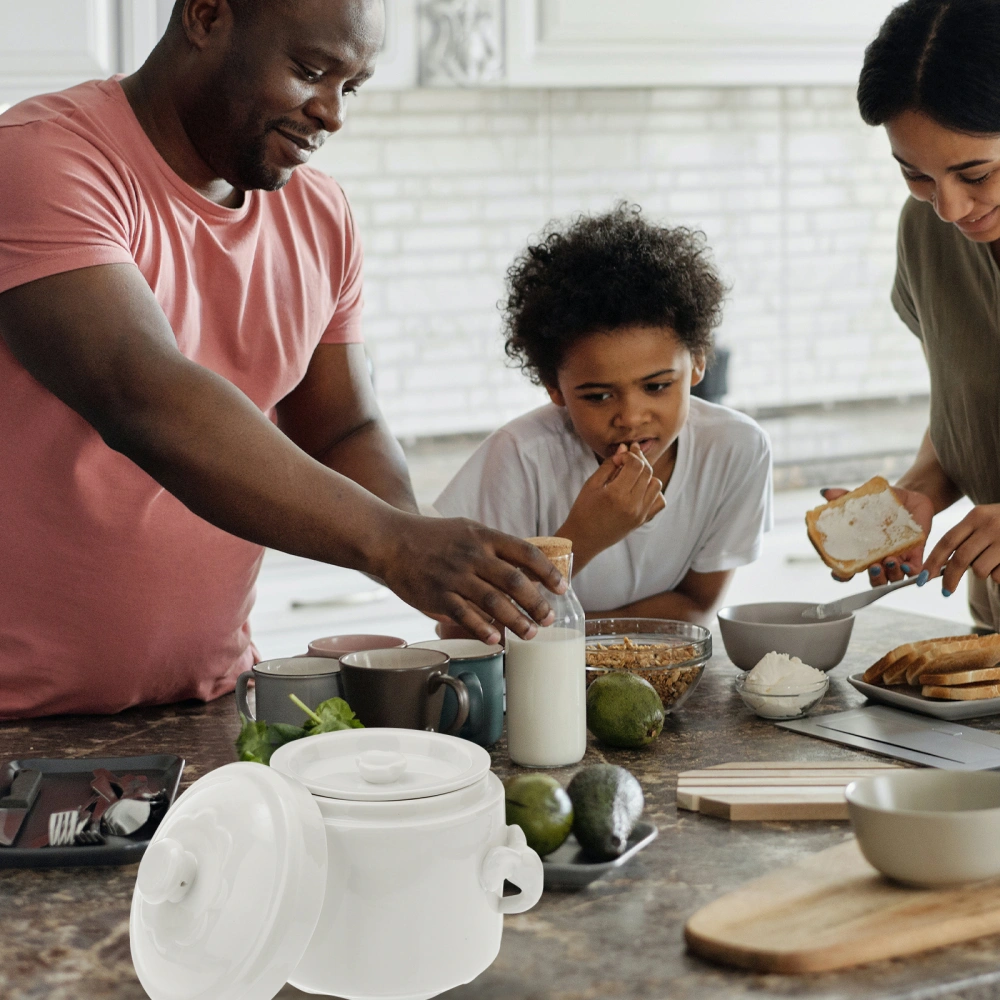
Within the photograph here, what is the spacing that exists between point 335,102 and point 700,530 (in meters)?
0.92

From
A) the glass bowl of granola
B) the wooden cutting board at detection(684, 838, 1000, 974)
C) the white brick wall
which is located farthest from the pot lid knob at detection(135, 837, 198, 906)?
the white brick wall

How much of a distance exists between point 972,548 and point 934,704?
0.32m

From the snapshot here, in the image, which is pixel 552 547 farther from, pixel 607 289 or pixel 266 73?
pixel 607 289

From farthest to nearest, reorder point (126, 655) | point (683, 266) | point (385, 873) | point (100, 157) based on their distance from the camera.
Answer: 1. point (683, 266)
2. point (126, 655)
3. point (100, 157)
4. point (385, 873)

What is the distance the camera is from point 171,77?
1.43 meters

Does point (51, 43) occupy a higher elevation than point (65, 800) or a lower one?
higher

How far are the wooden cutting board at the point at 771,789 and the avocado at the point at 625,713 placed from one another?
0.30 feet

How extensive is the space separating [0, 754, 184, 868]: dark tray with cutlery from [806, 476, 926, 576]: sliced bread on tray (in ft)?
3.20

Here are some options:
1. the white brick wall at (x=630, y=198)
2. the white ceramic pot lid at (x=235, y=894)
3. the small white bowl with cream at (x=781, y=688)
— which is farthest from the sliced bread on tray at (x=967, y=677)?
the white brick wall at (x=630, y=198)

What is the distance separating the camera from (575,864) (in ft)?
3.26

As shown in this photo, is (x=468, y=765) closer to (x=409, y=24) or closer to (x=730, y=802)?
(x=730, y=802)

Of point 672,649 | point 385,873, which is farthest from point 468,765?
point 672,649

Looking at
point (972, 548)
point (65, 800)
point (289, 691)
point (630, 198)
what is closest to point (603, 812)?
point (289, 691)

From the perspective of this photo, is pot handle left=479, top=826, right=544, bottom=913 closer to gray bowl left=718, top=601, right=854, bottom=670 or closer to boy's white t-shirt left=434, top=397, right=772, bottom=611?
gray bowl left=718, top=601, right=854, bottom=670
